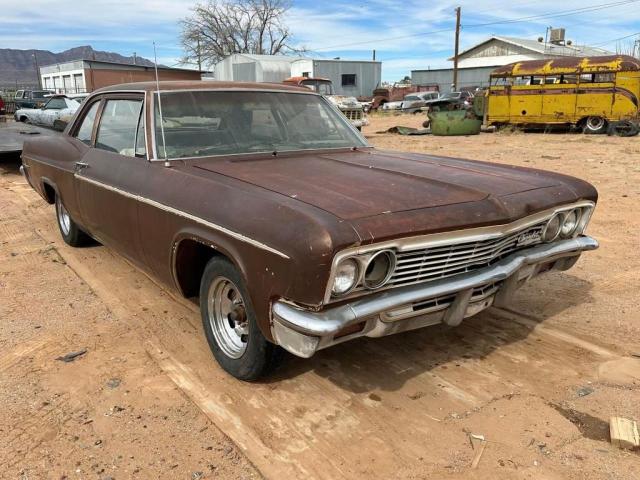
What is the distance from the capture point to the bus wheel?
57.3 feet

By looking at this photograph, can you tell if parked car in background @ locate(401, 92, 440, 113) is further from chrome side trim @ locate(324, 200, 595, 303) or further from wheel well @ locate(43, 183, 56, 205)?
chrome side trim @ locate(324, 200, 595, 303)

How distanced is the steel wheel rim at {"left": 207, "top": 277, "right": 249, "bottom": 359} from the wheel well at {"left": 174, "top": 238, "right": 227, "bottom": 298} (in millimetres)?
196

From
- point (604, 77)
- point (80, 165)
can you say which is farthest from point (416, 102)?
point (80, 165)

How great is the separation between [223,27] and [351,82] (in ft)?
65.8

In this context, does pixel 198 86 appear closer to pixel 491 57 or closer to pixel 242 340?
pixel 242 340

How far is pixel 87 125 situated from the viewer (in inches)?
183

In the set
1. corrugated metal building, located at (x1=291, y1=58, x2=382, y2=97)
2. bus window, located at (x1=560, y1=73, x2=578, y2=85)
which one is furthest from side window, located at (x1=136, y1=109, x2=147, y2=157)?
corrugated metal building, located at (x1=291, y1=58, x2=382, y2=97)

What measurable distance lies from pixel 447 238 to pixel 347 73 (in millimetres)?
40892

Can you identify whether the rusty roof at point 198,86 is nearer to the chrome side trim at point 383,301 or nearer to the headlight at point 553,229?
the chrome side trim at point 383,301

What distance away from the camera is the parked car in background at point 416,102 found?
112 feet

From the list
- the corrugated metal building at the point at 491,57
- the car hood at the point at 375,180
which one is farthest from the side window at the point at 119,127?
the corrugated metal building at the point at 491,57

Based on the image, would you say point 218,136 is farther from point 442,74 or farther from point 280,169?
point 442,74

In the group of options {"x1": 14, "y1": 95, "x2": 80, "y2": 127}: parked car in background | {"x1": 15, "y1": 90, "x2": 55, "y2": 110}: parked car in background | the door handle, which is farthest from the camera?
{"x1": 15, "y1": 90, "x2": 55, "y2": 110}: parked car in background

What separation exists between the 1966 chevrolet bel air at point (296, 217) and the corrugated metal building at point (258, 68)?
3663 centimetres
